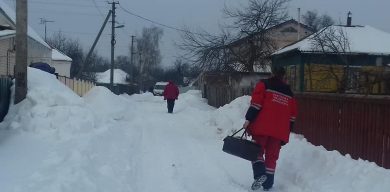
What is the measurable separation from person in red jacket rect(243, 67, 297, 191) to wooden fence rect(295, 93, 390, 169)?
1.25m

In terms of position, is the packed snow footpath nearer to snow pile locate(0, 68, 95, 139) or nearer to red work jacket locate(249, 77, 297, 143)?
snow pile locate(0, 68, 95, 139)

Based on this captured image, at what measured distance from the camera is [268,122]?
8000mm

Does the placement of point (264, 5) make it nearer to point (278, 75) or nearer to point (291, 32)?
point (291, 32)

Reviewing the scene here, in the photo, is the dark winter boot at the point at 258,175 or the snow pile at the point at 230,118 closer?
the dark winter boot at the point at 258,175

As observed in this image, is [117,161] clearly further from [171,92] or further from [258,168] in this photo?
[171,92]

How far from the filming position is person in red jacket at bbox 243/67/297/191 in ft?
26.2

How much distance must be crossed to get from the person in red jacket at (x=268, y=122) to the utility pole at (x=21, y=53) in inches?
207

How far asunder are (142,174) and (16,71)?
3900mm

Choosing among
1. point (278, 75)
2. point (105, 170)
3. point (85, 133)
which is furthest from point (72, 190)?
point (85, 133)

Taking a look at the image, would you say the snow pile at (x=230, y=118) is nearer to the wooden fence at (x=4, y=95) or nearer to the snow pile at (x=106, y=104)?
the snow pile at (x=106, y=104)

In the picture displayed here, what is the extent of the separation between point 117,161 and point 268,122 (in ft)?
10.4

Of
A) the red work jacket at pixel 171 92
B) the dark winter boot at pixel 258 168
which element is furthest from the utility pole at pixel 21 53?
the red work jacket at pixel 171 92

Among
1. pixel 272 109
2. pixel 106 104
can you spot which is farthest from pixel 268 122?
pixel 106 104

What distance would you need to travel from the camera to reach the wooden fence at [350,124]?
782cm
